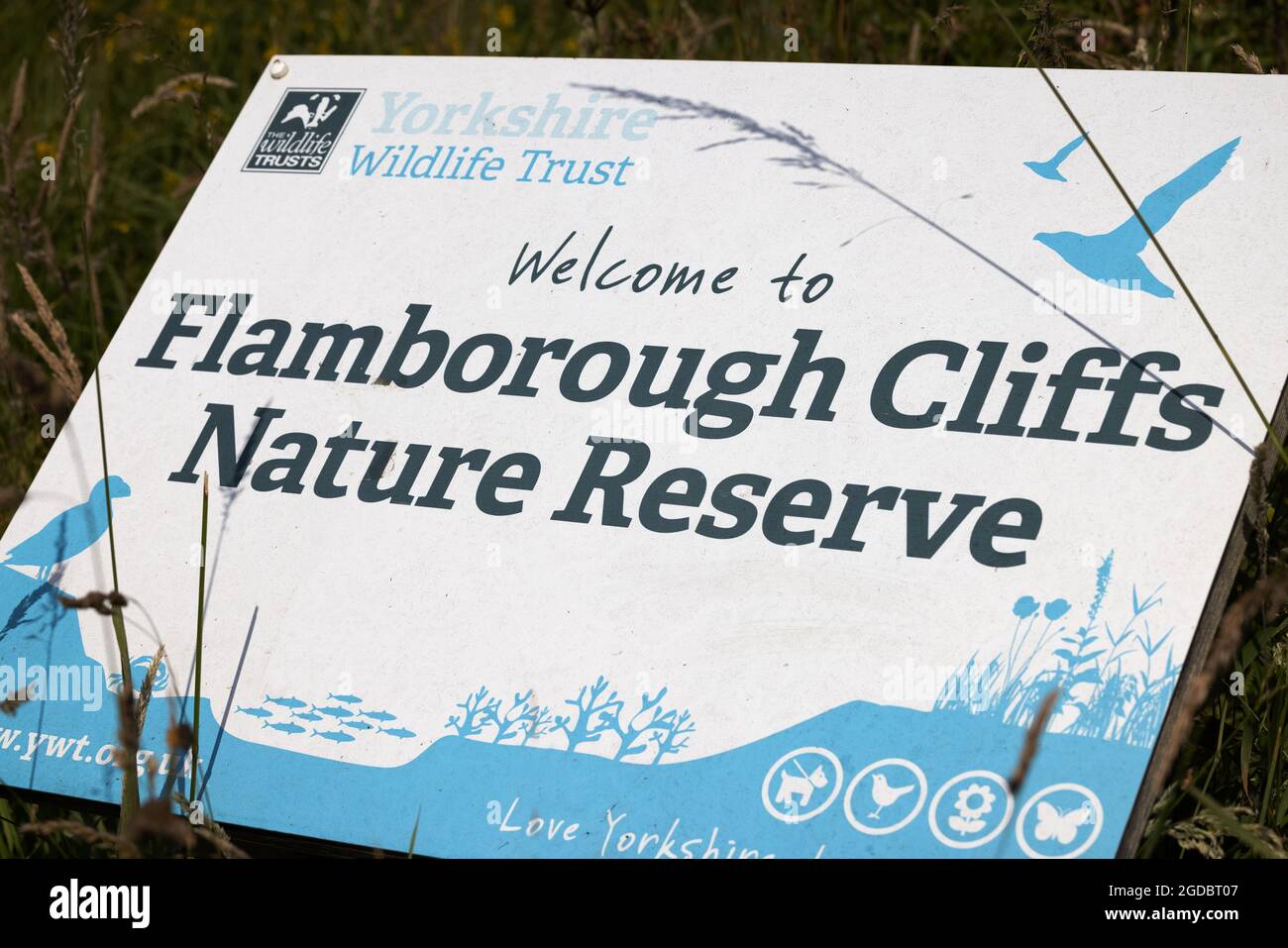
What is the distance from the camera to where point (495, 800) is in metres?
1.62

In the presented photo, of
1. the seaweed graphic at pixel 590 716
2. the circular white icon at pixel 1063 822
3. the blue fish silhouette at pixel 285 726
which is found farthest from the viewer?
the blue fish silhouette at pixel 285 726

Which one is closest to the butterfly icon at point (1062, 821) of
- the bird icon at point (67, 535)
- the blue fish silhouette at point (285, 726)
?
the blue fish silhouette at point (285, 726)

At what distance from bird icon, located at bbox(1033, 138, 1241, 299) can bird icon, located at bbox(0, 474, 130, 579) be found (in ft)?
4.62

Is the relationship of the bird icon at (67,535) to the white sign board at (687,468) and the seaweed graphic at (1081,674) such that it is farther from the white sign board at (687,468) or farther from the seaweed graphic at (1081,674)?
the seaweed graphic at (1081,674)

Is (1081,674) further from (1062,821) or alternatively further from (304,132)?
(304,132)

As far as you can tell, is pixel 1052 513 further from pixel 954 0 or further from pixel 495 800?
pixel 954 0

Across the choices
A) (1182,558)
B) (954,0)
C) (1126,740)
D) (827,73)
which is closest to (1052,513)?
(1182,558)

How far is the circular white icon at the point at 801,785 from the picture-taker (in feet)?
4.99

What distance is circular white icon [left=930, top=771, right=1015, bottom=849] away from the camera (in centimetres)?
145

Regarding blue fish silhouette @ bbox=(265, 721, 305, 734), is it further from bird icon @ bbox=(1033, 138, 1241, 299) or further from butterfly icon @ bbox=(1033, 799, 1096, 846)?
bird icon @ bbox=(1033, 138, 1241, 299)

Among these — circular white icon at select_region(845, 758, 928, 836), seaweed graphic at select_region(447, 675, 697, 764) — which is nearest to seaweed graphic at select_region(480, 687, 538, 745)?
seaweed graphic at select_region(447, 675, 697, 764)

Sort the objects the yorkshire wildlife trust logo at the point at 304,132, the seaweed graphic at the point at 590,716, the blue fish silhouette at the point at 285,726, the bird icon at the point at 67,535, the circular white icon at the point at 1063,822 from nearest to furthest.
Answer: the circular white icon at the point at 1063,822 → the seaweed graphic at the point at 590,716 → the blue fish silhouette at the point at 285,726 → the bird icon at the point at 67,535 → the yorkshire wildlife trust logo at the point at 304,132

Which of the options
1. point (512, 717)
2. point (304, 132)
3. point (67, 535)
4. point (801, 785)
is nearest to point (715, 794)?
point (801, 785)
